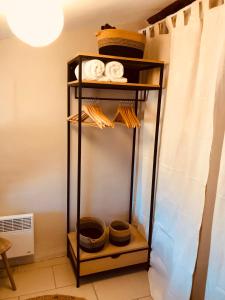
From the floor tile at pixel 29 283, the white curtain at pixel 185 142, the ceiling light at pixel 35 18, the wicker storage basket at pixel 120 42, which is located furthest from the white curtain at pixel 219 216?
the floor tile at pixel 29 283

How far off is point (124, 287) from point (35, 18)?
6.54ft

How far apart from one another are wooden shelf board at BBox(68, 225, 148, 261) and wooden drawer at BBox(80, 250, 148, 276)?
34mm

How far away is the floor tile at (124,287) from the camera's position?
198 cm

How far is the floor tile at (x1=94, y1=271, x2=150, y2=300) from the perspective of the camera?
1.98m

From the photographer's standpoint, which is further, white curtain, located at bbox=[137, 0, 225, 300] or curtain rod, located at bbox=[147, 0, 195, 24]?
curtain rod, located at bbox=[147, 0, 195, 24]

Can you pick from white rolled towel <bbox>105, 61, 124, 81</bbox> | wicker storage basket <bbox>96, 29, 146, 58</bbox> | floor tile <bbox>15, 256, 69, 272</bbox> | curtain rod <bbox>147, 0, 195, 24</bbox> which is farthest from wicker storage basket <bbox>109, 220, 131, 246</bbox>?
curtain rod <bbox>147, 0, 195, 24</bbox>

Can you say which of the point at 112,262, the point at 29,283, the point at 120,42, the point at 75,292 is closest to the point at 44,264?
the point at 29,283

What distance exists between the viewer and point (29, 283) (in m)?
2.07

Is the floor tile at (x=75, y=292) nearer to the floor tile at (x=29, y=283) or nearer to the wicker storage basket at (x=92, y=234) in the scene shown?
the floor tile at (x=29, y=283)

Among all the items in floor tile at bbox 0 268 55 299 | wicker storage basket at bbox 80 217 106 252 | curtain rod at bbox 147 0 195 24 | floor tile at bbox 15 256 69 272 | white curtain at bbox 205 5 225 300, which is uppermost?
curtain rod at bbox 147 0 195 24

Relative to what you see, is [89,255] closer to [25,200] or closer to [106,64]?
[25,200]

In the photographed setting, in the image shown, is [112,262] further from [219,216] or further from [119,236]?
[219,216]

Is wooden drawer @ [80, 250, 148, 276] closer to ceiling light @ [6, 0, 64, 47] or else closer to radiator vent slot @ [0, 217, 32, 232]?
radiator vent slot @ [0, 217, 32, 232]

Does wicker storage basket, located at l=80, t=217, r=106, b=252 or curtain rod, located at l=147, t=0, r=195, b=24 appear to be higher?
curtain rod, located at l=147, t=0, r=195, b=24
